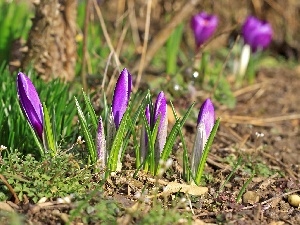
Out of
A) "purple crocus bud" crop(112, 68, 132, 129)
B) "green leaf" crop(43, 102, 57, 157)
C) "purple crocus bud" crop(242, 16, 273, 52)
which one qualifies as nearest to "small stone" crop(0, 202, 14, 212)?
"green leaf" crop(43, 102, 57, 157)

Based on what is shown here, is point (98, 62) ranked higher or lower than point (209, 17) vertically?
lower

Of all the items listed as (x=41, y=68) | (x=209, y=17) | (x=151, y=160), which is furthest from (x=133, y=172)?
(x=209, y=17)

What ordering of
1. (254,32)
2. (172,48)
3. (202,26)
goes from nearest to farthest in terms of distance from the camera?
(202,26)
(172,48)
(254,32)

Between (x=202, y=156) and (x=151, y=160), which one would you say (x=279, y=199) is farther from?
(x=151, y=160)

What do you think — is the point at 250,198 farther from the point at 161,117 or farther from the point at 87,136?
Result: the point at 87,136

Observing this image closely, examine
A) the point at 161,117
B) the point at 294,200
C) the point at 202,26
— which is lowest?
the point at 294,200

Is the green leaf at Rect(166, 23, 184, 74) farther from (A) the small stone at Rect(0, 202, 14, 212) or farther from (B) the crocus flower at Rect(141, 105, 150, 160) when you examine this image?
(A) the small stone at Rect(0, 202, 14, 212)

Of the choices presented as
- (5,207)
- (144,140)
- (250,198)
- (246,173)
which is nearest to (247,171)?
(246,173)
